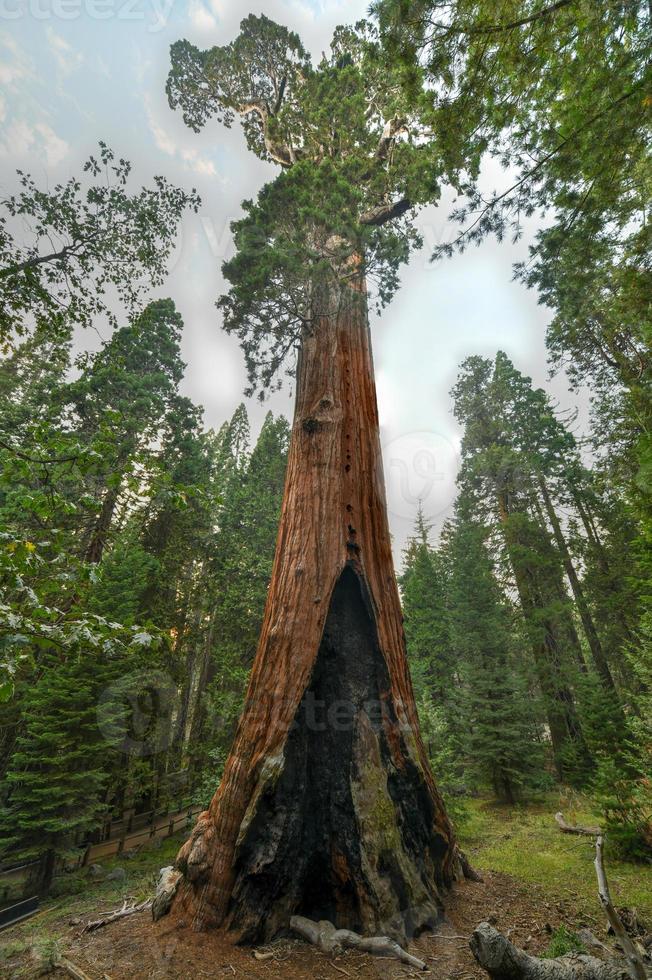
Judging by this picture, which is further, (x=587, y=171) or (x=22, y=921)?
(x=22, y=921)

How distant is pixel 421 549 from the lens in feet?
79.1

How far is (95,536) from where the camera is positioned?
10.6 metres

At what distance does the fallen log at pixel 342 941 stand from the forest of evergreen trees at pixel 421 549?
2402 millimetres

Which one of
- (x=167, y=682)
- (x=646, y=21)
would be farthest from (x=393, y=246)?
(x=167, y=682)

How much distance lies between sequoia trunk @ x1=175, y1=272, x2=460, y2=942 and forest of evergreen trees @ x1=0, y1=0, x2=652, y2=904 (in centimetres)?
129

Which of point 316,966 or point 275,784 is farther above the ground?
point 275,784

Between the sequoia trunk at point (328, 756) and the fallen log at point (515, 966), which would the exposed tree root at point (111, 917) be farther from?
the fallen log at point (515, 966)

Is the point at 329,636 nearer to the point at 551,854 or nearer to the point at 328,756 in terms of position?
the point at 328,756

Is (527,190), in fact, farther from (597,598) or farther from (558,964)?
(597,598)

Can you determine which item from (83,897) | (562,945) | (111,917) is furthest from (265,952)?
(83,897)

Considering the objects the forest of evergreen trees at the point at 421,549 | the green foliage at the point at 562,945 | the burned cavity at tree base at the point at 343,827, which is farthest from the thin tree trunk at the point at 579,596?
the burned cavity at tree base at the point at 343,827

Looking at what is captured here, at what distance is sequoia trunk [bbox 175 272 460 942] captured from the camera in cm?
313

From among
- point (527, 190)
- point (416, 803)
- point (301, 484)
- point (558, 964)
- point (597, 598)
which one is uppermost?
point (527, 190)

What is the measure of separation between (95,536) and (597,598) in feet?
53.2
